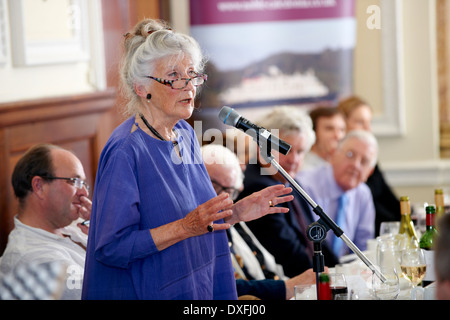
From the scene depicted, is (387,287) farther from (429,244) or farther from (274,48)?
(274,48)

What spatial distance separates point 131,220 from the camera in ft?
6.15

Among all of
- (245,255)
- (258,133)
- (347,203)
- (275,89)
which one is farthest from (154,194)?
(275,89)

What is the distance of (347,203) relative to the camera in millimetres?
3963

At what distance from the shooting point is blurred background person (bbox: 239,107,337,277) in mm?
3176

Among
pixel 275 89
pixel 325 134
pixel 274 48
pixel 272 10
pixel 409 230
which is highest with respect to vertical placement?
pixel 272 10

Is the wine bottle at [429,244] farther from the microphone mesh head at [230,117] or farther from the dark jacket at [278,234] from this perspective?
the microphone mesh head at [230,117]

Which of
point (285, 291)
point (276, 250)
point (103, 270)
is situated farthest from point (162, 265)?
point (276, 250)

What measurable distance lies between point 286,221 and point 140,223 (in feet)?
4.67

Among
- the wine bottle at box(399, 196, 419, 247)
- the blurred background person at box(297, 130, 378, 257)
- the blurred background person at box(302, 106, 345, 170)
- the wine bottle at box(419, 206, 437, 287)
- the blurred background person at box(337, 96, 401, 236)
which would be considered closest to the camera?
the wine bottle at box(419, 206, 437, 287)

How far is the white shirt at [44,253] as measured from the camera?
2389mm

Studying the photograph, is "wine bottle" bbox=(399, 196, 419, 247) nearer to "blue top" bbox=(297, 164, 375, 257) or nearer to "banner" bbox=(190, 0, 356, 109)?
"blue top" bbox=(297, 164, 375, 257)

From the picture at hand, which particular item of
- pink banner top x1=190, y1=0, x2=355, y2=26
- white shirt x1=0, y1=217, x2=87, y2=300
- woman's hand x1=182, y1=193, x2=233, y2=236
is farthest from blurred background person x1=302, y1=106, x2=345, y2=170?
woman's hand x1=182, y1=193, x2=233, y2=236

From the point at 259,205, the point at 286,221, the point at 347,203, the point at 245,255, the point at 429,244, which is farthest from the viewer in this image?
the point at 347,203

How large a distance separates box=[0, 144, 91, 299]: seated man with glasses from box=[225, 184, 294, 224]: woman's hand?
700 mm
